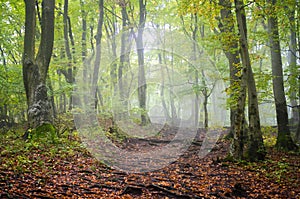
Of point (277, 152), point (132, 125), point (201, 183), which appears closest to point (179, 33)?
point (132, 125)

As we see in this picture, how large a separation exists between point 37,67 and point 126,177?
5.44 metres

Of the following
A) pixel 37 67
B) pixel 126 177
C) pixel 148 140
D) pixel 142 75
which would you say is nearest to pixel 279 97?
pixel 148 140

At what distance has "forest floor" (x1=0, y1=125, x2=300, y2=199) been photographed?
6.08 m

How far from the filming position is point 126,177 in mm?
7863

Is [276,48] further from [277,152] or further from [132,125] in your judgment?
[132,125]

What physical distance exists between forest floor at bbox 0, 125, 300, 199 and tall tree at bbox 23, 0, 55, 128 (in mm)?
1165

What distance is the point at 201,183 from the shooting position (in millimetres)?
7512

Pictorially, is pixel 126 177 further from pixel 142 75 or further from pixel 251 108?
pixel 142 75

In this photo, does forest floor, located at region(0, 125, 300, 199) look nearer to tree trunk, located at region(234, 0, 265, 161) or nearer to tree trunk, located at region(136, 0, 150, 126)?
tree trunk, located at region(234, 0, 265, 161)

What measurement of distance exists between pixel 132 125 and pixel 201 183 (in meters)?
12.1

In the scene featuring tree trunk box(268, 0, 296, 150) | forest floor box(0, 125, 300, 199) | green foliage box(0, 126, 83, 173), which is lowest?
forest floor box(0, 125, 300, 199)

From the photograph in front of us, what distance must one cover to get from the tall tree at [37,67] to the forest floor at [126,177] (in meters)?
1.17

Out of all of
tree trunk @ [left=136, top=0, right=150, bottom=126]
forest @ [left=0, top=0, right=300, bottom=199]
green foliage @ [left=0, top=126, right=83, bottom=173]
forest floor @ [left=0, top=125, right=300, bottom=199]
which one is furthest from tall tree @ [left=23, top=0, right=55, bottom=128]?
tree trunk @ [left=136, top=0, right=150, bottom=126]

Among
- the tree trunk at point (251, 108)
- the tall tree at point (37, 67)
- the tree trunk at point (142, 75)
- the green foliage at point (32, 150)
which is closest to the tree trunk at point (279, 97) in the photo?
the tree trunk at point (251, 108)
